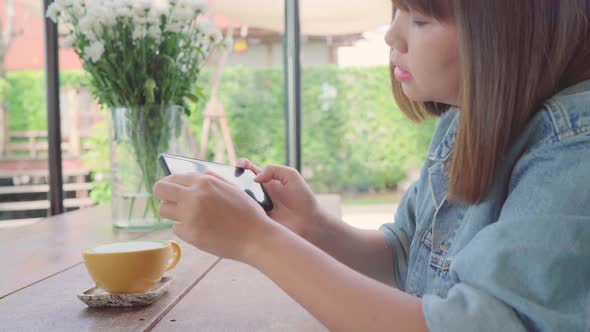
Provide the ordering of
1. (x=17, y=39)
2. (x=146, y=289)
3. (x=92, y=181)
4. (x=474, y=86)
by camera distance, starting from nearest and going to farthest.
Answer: (x=474, y=86) < (x=146, y=289) < (x=17, y=39) < (x=92, y=181)

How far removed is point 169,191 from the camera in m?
0.74

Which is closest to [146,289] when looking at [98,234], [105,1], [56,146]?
[98,234]

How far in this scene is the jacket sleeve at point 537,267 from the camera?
0.57 metres

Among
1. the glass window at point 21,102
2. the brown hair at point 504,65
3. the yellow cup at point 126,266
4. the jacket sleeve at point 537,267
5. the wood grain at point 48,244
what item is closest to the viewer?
the jacket sleeve at point 537,267

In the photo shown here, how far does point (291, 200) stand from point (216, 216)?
346 millimetres

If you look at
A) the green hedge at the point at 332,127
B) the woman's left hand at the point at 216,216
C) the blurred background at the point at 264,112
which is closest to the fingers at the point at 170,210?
the woman's left hand at the point at 216,216

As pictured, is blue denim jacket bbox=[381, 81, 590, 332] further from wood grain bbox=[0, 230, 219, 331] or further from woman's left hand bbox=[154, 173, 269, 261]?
wood grain bbox=[0, 230, 219, 331]

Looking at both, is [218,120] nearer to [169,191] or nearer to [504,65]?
[169,191]

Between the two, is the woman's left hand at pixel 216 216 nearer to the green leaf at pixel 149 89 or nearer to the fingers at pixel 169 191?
the fingers at pixel 169 191

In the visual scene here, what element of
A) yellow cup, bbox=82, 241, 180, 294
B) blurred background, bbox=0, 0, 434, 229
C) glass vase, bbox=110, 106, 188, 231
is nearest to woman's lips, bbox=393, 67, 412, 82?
yellow cup, bbox=82, 241, 180, 294

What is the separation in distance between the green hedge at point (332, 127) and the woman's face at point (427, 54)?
2.56m

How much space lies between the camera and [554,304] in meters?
0.57

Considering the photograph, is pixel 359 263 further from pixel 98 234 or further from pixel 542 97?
pixel 98 234

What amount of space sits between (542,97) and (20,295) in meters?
0.76
